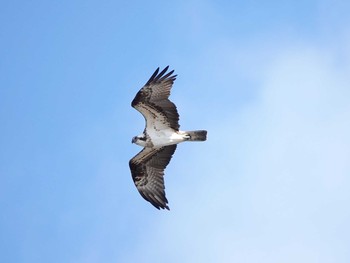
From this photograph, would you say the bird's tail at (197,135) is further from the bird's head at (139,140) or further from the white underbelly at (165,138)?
the bird's head at (139,140)

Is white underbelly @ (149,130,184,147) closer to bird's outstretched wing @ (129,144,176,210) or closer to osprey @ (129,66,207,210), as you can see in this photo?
osprey @ (129,66,207,210)

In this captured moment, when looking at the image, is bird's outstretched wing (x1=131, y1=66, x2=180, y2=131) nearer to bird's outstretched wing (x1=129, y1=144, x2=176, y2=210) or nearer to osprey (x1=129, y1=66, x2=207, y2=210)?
osprey (x1=129, y1=66, x2=207, y2=210)

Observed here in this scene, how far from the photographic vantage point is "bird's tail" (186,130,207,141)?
2131cm

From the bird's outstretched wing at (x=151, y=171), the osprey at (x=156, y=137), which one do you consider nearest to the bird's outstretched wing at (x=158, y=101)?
the osprey at (x=156, y=137)

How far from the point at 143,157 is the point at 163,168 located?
25.0 inches

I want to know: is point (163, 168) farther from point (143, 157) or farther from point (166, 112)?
point (166, 112)

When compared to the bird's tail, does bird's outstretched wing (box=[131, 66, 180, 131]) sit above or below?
above

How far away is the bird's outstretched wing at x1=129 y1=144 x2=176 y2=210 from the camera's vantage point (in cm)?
2245

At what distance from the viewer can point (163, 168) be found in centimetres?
2266

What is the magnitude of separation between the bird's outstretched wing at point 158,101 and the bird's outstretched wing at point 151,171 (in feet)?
3.92

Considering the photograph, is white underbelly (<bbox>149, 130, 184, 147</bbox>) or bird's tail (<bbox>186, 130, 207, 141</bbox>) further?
white underbelly (<bbox>149, 130, 184, 147</bbox>)

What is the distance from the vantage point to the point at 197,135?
70.1ft

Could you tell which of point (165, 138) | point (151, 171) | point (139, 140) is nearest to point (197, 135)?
point (165, 138)

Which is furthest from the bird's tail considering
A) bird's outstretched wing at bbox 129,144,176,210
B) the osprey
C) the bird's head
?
the bird's head
